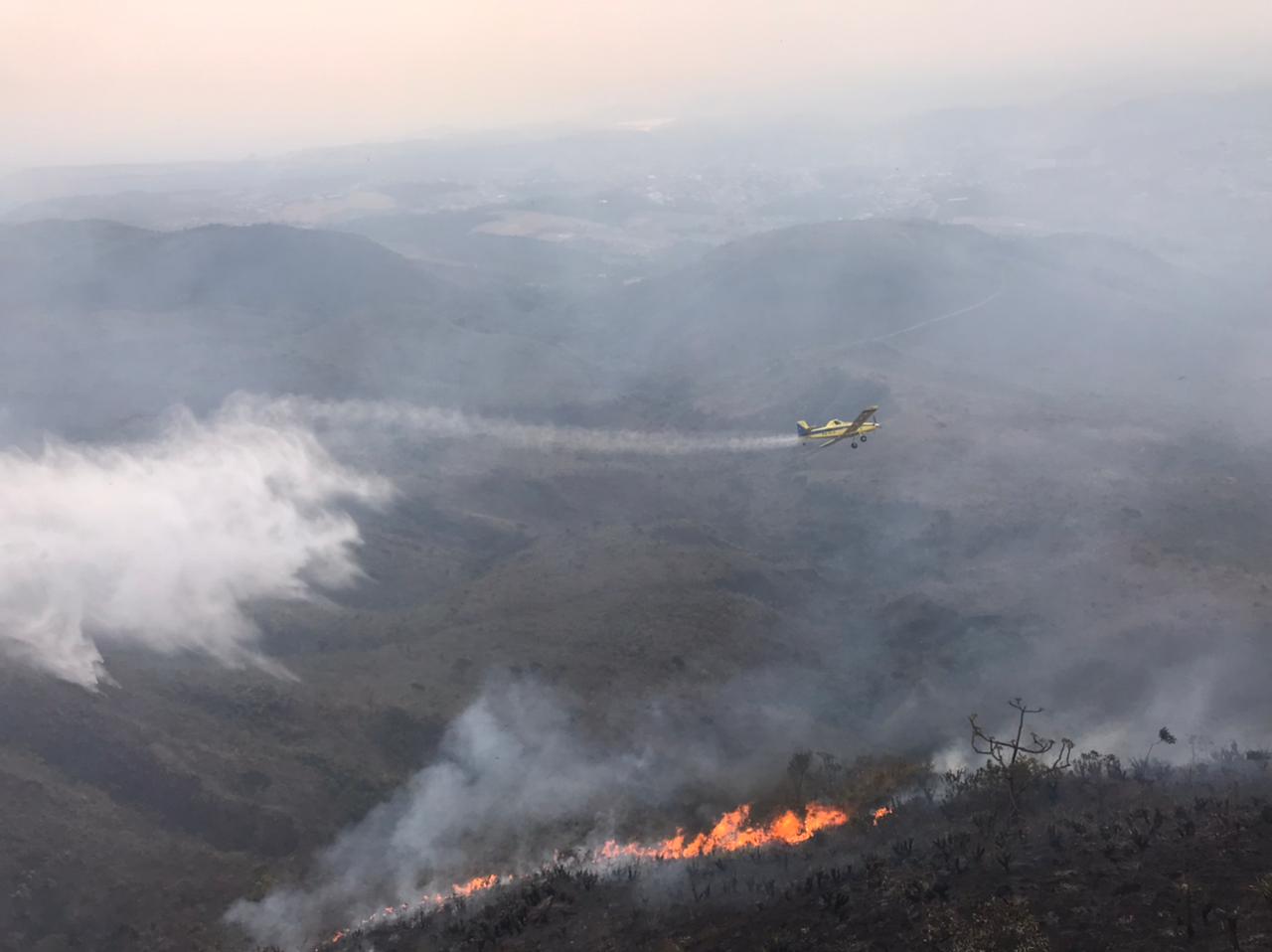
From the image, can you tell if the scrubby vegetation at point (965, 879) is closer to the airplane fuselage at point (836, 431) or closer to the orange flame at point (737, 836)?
the orange flame at point (737, 836)

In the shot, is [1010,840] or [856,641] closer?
[1010,840]

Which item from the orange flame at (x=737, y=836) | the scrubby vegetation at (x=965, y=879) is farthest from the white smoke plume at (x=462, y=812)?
the orange flame at (x=737, y=836)

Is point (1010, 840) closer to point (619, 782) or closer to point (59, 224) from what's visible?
point (619, 782)

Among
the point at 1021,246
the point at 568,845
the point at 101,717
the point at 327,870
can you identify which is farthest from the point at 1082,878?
the point at 1021,246

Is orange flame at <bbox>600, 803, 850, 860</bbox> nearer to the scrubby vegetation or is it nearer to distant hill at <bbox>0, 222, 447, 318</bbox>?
the scrubby vegetation

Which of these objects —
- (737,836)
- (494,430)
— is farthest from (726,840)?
(494,430)

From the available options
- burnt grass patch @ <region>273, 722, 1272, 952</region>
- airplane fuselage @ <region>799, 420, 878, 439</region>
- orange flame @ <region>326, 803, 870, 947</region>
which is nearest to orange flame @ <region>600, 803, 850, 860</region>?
orange flame @ <region>326, 803, 870, 947</region>
